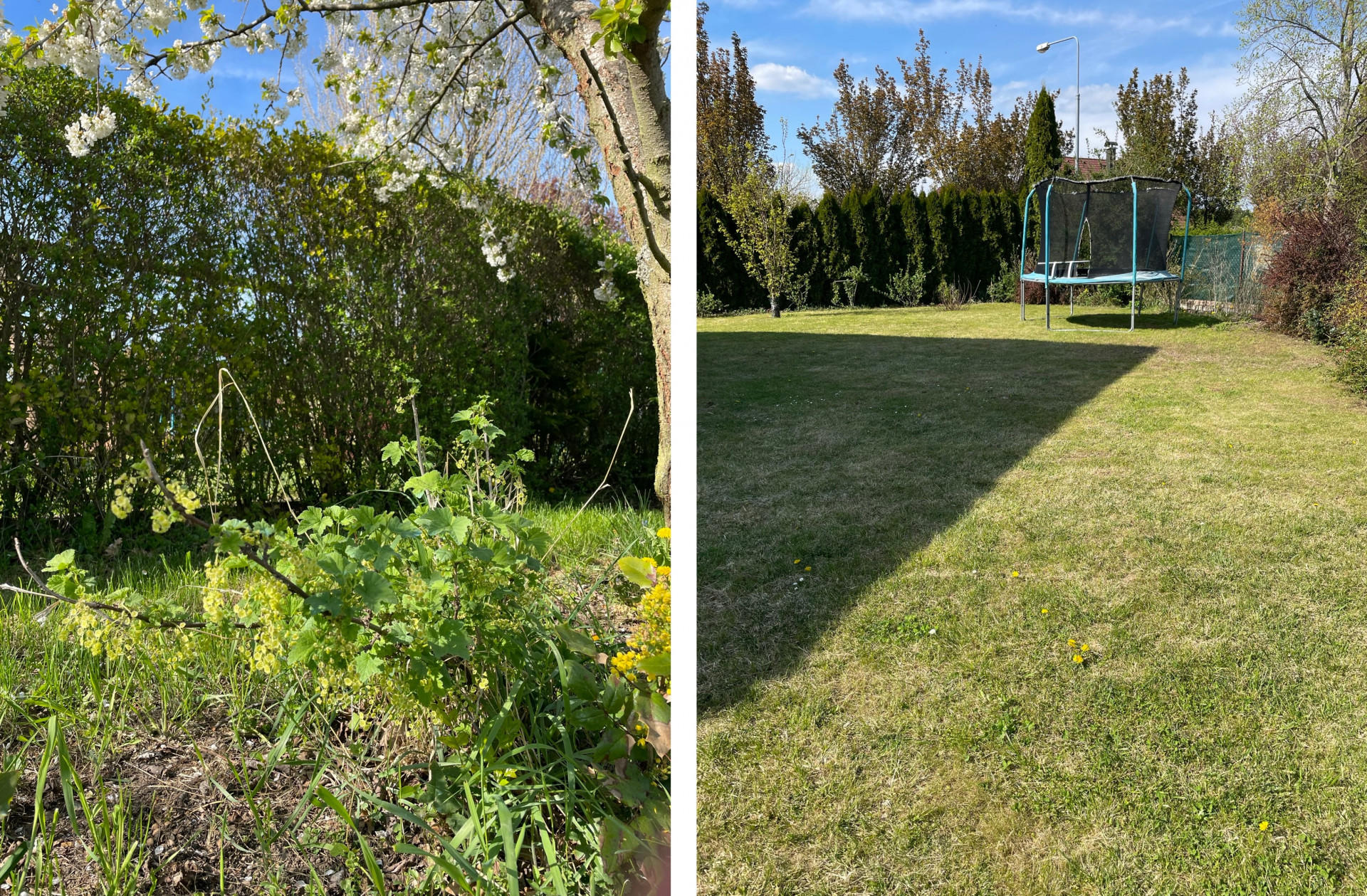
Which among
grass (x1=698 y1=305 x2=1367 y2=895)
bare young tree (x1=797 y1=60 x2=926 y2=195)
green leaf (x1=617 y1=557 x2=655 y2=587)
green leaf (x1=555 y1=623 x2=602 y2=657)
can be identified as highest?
bare young tree (x1=797 y1=60 x2=926 y2=195)

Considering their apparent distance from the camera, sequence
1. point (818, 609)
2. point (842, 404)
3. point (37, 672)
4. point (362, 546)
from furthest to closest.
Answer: point (842, 404) → point (818, 609) → point (37, 672) → point (362, 546)

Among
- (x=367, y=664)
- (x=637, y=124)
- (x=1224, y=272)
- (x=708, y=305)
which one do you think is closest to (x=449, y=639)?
(x=367, y=664)

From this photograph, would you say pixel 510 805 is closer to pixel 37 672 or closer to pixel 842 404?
pixel 37 672

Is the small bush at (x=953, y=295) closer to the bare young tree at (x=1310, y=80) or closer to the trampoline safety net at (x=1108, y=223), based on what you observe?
the trampoline safety net at (x=1108, y=223)

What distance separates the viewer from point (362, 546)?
1.03 meters

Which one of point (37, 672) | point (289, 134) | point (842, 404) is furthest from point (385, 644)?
point (842, 404)

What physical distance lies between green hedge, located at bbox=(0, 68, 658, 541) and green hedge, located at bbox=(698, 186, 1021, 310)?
6.56 metres

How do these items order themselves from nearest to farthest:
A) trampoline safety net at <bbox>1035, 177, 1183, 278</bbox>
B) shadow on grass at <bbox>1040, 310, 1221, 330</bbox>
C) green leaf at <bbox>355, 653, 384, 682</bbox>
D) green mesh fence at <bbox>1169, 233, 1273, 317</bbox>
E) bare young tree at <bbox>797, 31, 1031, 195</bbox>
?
1. green leaf at <bbox>355, 653, 384, 682</bbox>
2. green mesh fence at <bbox>1169, 233, 1273, 317</bbox>
3. shadow on grass at <bbox>1040, 310, 1221, 330</bbox>
4. trampoline safety net at <bbox>1035, 177, 1183, 278</bbox>
5. bare young tree at <bbox>797, 31, 1031, 195</bbox>

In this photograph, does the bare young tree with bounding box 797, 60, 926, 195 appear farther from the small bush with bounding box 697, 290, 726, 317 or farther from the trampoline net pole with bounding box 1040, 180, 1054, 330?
the trampoline net pole with bounding box 1040, 180, 1054, 330

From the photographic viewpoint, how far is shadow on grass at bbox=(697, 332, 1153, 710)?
2.22 m

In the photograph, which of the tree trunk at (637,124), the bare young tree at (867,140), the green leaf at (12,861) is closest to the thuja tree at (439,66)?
the tree trunk at (637,124)

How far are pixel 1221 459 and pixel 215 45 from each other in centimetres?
362

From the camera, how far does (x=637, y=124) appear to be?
1.09m

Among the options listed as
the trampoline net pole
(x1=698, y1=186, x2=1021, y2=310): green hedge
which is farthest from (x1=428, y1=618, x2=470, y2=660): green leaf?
(x1=698, y1=186, x2=1021, y2=310): green hedge
